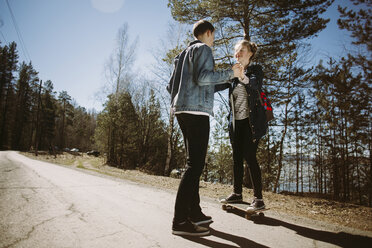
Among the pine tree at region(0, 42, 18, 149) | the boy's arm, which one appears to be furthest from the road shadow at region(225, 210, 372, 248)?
the pine tree at region(0, 42, 18, 149)

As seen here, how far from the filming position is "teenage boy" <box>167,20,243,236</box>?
1.72 m

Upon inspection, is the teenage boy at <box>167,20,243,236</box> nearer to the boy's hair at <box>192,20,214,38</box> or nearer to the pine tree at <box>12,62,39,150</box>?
the boy's hair at <box>192,20,214,38</box>

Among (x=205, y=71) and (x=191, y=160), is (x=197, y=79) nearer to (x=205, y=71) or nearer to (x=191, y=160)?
(x=205, y=71)

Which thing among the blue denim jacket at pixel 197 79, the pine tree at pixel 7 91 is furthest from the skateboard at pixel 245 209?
the pine tree at pixel 7 91

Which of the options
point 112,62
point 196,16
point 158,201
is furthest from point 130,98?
point 158,201

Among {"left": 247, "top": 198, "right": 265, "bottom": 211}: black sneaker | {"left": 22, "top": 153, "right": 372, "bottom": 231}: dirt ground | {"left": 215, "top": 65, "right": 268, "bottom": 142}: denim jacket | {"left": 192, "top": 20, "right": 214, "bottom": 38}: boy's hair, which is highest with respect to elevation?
{"left": 192, "top": 20, "right": 214, "bottom": 38}: boy's hair

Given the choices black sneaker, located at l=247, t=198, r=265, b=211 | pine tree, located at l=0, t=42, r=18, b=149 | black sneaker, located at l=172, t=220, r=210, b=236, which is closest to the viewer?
black sneaker, located at l=172, t=220, r=210, b=236

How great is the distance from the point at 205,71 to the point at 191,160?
35.3 inches

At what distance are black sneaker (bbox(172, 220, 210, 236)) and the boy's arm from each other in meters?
1.36

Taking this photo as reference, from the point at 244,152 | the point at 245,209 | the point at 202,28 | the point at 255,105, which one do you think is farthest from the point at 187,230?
the point at 202,28

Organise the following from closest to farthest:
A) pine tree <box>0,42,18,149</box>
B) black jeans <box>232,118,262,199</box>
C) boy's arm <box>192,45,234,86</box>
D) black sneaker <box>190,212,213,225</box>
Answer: boy's arm <box>192,45,234,86</box> < black sneaker <box>190,212,213,225</box> < black jeans <box>232,118,262,199</box> < pine tree <box>0,42,18,149</box>

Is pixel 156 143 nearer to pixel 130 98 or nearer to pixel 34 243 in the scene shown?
pixel 130 98

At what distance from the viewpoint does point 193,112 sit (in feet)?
6.02

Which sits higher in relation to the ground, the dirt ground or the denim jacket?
the denim jacket
